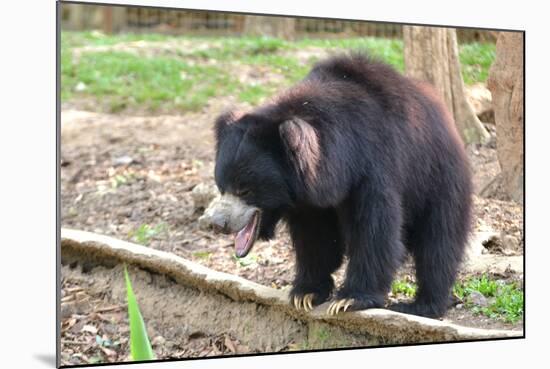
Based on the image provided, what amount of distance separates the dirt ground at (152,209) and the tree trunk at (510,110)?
9 cm

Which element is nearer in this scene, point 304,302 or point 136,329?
point 136,329

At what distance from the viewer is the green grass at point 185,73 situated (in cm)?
700

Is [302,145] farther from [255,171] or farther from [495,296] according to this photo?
[495,296]

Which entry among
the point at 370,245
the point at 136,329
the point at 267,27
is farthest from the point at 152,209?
the point at 136,329

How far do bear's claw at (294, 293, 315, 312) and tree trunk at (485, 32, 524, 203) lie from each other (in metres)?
1.46

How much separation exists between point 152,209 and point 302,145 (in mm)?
2418

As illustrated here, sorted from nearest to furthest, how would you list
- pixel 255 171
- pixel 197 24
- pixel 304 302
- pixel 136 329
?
pixel 136 329 → pixel 255 171 → pixel 304 302 → pixel 197 24

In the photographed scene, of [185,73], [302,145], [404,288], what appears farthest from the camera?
[185,73]

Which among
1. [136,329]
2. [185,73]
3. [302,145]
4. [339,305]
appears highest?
[185,73]

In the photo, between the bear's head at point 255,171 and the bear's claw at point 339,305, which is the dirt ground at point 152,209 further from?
the bear's head at point 255,171

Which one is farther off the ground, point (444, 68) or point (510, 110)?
point (444, 68)

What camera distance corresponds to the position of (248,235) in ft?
13.1

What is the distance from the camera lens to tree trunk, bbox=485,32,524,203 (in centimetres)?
508
